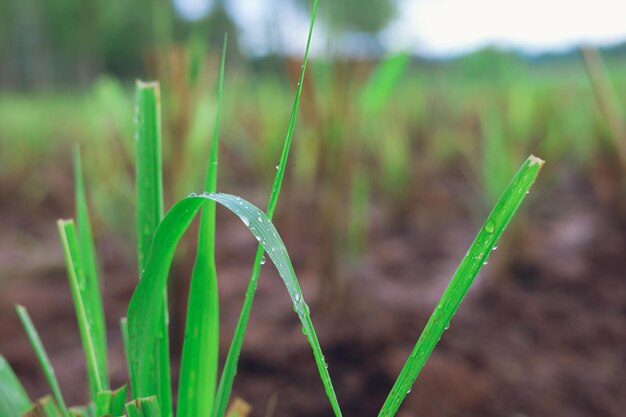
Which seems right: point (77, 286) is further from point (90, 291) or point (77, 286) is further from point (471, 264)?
point (471, 264)

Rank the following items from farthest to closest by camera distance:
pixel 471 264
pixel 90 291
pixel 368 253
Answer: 1. pixel 368 253
2. pixel 90 291
3. pixel 471 264

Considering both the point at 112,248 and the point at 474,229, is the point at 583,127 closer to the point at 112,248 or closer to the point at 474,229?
the point at 474,229

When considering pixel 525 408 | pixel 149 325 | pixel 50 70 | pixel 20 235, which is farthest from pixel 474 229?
pixel 50 70

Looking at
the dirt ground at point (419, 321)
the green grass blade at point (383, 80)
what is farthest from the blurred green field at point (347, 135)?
the dirt ground at point (419, 321)

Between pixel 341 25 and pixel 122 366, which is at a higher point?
pixel 341 25

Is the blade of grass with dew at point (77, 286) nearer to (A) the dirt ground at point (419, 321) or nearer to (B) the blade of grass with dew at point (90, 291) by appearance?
(B) the blade of grass with dew at point (90, 291)

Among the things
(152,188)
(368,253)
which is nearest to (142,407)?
(152,188)

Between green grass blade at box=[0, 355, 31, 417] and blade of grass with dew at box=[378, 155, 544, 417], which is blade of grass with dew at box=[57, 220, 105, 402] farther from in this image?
blade of grass with dew at box=[378, 155, 544, 417]
